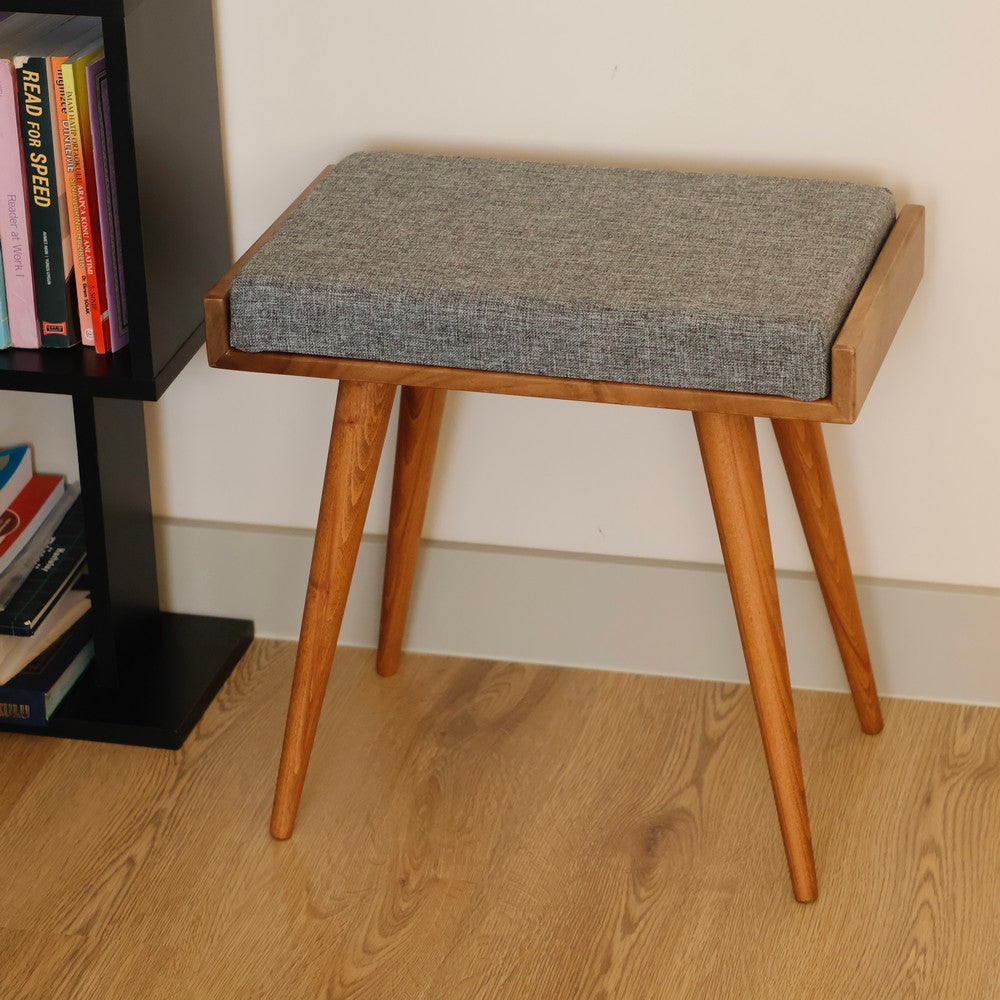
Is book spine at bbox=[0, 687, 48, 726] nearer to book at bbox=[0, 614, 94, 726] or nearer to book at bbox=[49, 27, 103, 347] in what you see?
book at bbox=[0, 614, 94, 726]

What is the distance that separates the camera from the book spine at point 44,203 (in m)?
1.14

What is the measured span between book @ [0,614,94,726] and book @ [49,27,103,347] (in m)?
0.33

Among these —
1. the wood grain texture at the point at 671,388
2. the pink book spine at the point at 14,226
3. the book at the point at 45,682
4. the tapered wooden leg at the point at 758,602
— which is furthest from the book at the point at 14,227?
the tapered wooden leg at the point at 758,602

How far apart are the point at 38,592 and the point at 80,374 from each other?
1.03ft

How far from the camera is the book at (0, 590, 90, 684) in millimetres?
1371

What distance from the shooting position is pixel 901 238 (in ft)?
3.72

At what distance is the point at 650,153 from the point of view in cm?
128

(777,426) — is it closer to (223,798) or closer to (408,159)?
(408,159)

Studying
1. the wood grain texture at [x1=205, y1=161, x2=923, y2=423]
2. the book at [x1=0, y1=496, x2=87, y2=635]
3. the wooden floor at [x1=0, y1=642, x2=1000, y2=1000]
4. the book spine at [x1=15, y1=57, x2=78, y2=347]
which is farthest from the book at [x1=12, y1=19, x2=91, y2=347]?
the wooden floor at [x1=0, y1=642, x2=1000, y2=1000]

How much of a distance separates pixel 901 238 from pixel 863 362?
199 mm

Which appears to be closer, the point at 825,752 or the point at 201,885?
the point at 201,885

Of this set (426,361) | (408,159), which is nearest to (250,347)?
(426,361)

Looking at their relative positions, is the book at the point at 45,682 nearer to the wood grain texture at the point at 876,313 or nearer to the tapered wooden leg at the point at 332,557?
the tapered wooden leg at the point at 332,557

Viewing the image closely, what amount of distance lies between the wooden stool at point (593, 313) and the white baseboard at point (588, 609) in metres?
0.20
